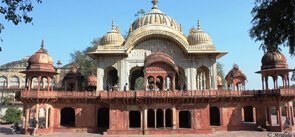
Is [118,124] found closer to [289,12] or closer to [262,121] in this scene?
[262,121]

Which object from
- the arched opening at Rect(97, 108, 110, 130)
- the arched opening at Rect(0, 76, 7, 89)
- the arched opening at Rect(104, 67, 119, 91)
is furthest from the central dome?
the arched opening at Rect(0, 76, 7, 89)

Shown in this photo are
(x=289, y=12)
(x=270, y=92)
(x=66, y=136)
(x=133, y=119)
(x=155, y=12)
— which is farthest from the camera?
(x=155, y=12)

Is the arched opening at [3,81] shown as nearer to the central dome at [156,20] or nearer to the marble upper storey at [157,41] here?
the marble upper storey at [157,41]

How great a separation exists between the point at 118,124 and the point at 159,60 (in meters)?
5.45

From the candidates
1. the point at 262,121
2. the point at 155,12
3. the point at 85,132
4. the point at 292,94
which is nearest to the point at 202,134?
the point at 262,121

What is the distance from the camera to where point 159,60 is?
22.8m

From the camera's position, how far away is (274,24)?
31.3ft

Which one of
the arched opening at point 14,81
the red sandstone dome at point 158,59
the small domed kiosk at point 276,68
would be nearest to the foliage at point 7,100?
the arched opening at point 14,81

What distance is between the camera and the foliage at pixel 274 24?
30.1ft

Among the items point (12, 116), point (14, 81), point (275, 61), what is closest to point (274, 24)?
point (275, 61)

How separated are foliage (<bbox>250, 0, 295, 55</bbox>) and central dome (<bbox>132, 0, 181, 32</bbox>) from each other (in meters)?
17.3

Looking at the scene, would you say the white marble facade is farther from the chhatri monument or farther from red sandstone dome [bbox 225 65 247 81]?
red sandstone dome [bbox 225 65 247 81]

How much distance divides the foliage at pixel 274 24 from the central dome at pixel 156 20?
17260mm

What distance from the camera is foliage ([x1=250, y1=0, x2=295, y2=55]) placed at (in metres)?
9.18
